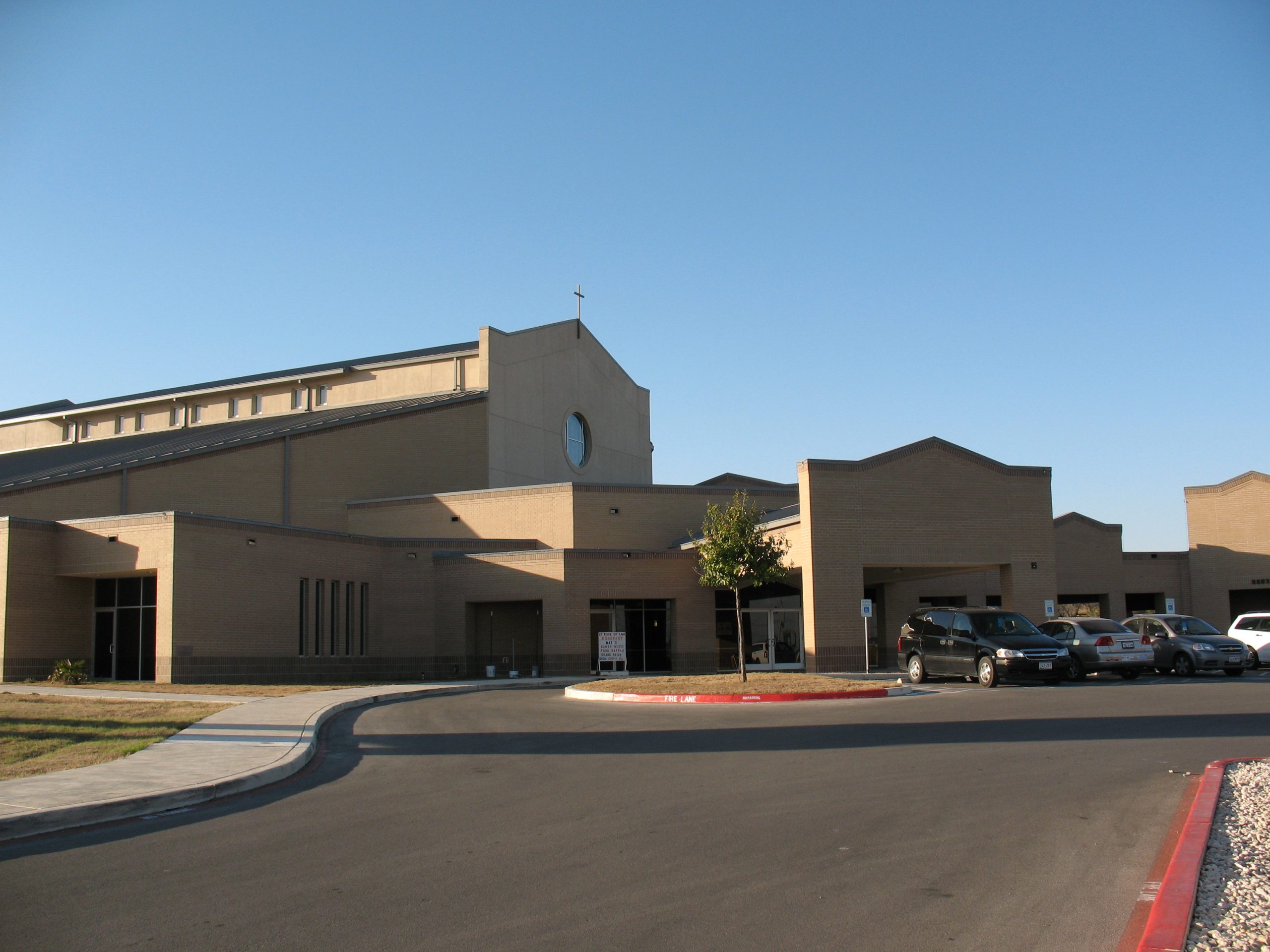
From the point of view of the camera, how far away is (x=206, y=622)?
2934cm

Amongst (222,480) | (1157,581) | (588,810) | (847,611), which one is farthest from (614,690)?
(1157,581)

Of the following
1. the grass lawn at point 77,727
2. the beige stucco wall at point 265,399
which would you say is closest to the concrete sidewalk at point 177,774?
the grass lawn at point 77,727

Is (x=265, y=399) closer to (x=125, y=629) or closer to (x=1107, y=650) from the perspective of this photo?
(x=125, y=629)

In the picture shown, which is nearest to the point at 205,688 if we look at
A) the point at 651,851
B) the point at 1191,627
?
the point at 651,851

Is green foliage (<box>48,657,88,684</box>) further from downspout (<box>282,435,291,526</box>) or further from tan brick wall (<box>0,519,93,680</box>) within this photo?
downspout (<box>282,435,291,526</box>)

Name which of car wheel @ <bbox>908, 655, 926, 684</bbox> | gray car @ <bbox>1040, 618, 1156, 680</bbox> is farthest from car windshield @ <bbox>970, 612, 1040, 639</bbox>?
car wheel @ <bbox>908, 655, 926, 684</bbox>

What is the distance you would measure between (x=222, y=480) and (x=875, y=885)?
3446 centimetres

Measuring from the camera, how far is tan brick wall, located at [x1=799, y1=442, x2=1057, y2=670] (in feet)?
102

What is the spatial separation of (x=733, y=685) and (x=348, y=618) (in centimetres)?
1435

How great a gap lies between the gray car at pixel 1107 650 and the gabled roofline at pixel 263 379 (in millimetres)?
26886

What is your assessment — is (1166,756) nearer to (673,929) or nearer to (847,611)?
(673,929)

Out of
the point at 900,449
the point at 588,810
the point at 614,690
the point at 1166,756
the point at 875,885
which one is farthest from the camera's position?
the point at 900,449

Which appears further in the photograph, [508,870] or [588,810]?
[588,810]

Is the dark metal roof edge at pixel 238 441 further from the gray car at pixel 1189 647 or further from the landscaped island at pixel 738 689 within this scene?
the gray car at pixel 1189 647
